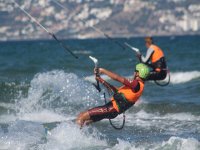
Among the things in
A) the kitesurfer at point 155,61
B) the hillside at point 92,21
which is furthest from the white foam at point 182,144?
the hillside at point 92,21

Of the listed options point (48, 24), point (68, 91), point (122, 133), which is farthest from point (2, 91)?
point (48, 24)

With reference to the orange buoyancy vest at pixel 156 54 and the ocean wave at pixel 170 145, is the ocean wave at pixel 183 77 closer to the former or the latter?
the orange buoyancy vest at pixel 156 54

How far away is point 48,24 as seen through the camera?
174 metres

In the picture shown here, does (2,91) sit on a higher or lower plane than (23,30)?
lower

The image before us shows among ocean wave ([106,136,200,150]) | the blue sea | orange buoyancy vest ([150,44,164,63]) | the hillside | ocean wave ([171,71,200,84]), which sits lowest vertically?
ocean wave ([106,136,200,150])

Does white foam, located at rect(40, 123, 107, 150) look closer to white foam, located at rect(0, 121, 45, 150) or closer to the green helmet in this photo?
white foam, located at rect(0, 121, 45, 150)

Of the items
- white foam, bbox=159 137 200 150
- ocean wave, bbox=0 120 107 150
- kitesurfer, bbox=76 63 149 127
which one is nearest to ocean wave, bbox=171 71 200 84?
ocean wave, bbox=0 120 107 150

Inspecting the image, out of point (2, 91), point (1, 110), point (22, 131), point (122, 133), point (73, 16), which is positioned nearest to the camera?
point (22, 131)

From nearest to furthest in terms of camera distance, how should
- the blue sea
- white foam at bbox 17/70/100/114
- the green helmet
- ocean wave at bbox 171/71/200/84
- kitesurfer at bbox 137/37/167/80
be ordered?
the green helmet
the blue sea
kitesurfer at bbox 137/37/167/80
white foam at bbox 17/70/100/114
ocean wave at bbox 171/71/200/84

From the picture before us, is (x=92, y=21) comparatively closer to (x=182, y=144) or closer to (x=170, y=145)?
(x=170, y=145)

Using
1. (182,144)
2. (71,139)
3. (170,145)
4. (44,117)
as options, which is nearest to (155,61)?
(71,139)

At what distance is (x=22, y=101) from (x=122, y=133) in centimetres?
808

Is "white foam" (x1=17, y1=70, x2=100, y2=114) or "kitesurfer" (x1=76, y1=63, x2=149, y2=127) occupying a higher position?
"white foam" (x1=17, y1=70, x2=100, y2=114)

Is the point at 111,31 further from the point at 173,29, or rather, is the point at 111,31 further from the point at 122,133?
the point at 122,133
